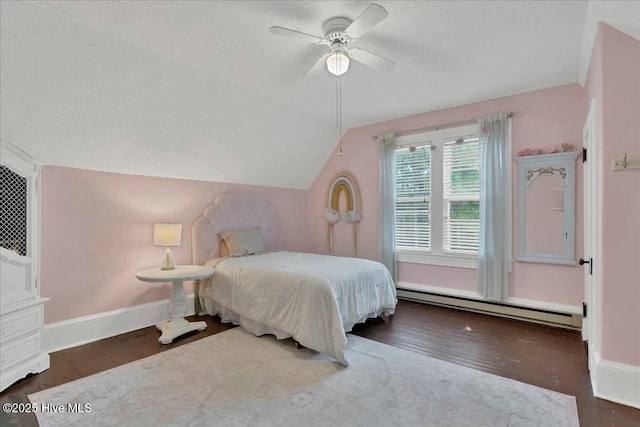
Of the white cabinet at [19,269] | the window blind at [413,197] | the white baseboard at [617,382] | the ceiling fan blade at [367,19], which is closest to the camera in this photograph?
the ceiling fan blade at [367,19]

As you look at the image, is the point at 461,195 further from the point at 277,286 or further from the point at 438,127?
the point at 277,286

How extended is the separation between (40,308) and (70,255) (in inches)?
→ 23.8

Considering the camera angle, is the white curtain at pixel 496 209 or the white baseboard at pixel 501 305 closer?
Result: the white baseboard at pixel 501 305

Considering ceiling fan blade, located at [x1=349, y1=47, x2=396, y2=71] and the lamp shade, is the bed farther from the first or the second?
ceiling fan blade, located at [x1=349, y1=47, x2=396, y2=71]

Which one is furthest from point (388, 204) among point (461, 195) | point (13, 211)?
point (13, 211)

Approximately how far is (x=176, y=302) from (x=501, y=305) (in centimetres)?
371

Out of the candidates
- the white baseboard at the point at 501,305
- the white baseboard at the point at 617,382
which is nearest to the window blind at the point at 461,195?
the white baseboard at the point at 501,305

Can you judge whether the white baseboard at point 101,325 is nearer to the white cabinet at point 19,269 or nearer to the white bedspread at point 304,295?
the white cabinet at point 19,269

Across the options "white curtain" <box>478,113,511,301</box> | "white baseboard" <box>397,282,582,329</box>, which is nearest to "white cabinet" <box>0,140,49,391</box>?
"white baseboard" <box>397,282,582,329</box>

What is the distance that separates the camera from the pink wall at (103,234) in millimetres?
2988

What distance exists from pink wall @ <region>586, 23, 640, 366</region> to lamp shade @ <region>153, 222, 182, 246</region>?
3.76m

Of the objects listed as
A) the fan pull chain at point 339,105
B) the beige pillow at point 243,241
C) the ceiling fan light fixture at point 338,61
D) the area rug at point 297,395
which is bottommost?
the area rug at point 297,395

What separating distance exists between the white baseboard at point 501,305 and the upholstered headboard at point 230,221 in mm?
2163

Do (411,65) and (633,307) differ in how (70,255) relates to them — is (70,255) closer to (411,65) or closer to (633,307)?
(411,65)
